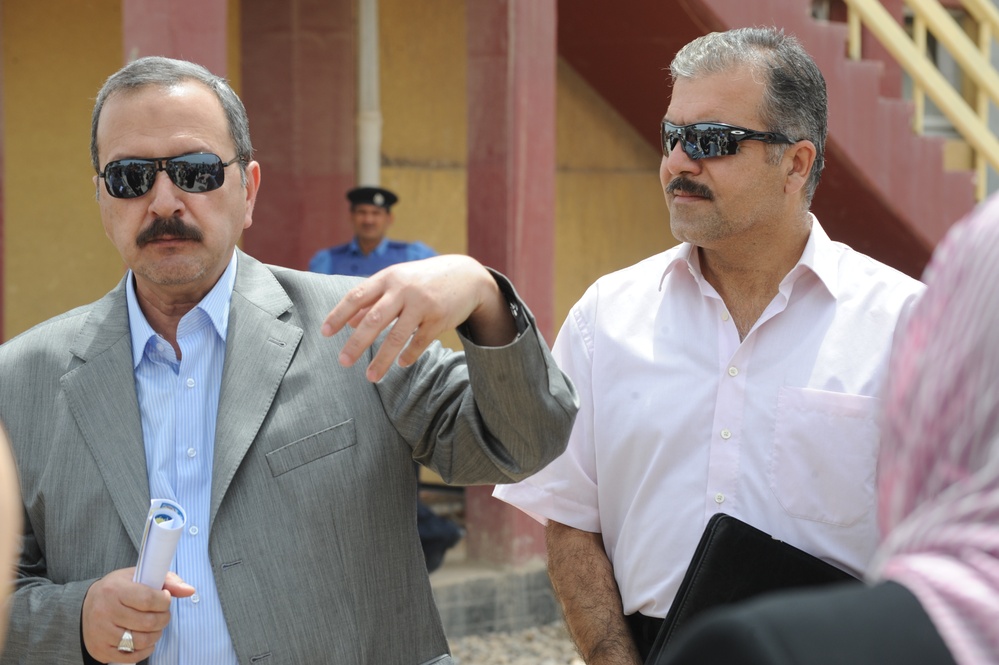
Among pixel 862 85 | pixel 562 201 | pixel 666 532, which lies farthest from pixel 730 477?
pixel 562 201

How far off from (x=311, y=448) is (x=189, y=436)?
224 mm

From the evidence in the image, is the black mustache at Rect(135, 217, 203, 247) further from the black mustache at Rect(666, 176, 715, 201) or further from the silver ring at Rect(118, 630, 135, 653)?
the black mustache at Rect(666, 176, 715, 201)

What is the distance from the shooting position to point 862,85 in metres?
6.88

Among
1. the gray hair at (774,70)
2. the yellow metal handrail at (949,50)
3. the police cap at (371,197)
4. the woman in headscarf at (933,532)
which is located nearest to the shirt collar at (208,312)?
the gray hair at (774,70)

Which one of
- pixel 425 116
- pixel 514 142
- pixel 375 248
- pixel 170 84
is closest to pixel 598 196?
pixel 425 116

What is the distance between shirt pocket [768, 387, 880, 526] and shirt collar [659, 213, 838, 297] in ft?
0.83

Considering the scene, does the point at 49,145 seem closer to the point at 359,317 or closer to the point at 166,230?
the point at 166,230

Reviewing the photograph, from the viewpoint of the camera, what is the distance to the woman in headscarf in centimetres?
107

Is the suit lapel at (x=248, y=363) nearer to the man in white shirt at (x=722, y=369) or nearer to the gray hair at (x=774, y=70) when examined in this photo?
the man in white shirt at (x=722, y=369)

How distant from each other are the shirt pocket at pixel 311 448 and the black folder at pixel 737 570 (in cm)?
66

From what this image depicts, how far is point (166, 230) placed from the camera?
2439 mm

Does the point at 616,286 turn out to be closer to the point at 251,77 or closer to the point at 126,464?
the point at 126,464

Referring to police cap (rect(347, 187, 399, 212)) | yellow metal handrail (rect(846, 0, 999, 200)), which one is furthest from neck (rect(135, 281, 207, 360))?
yellow metal handrail (rect(846, 0, 999, 200))

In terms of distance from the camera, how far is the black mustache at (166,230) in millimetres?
2439
